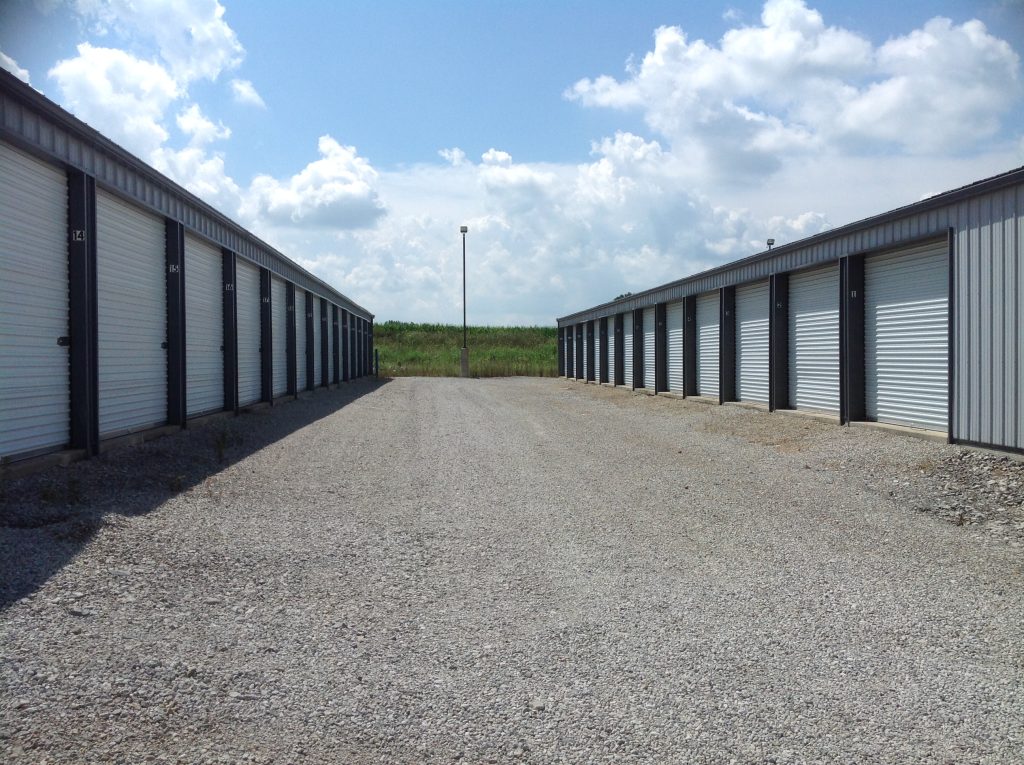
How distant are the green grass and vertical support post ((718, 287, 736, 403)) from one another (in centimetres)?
2560

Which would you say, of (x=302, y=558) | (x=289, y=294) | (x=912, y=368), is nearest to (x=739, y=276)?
(x=912, y=368)

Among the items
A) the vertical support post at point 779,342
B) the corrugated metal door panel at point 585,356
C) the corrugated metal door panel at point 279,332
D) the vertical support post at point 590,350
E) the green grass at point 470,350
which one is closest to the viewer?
the vertical support post at point 779,342

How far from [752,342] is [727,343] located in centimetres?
98

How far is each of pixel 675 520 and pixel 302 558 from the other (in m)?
3.46

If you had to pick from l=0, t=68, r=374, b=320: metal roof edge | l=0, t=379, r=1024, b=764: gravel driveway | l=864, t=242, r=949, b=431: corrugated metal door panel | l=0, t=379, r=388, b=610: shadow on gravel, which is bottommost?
l=0, t=379, r=1024, b=764: gravel driveway

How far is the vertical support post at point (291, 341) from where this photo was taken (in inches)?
861

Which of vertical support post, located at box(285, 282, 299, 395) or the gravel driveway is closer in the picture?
the gravel driveway

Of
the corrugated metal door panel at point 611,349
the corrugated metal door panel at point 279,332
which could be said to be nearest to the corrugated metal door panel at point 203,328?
the corrugated metal door panel at point 279,332

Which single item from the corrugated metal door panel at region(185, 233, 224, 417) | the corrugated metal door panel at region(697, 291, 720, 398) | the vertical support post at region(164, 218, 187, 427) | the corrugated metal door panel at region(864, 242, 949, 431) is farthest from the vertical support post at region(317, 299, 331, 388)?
the corrugated metal door panel at region(864, 242, 949, 431)

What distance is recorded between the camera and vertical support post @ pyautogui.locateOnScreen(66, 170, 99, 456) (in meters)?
9.43

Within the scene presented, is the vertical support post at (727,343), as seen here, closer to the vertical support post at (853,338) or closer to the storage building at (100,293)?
the vertical support post at (853,338)

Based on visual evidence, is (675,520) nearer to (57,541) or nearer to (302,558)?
(302,558)

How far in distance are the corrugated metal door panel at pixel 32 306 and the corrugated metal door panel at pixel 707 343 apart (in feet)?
50.8

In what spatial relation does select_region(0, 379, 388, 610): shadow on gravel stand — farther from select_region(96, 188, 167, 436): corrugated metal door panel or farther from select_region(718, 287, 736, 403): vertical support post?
select_region(718, 287, 736, 403): vertical support post
